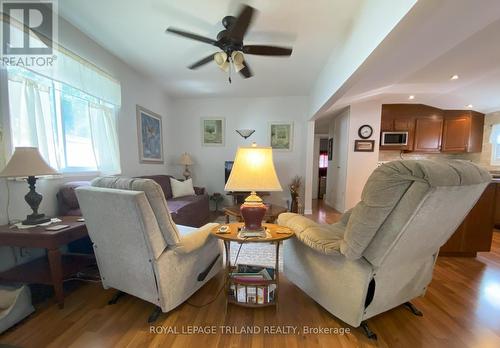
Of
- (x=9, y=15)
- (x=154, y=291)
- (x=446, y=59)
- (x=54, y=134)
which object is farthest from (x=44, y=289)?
(x=446, y=59)

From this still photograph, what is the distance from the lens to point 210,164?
184 inches

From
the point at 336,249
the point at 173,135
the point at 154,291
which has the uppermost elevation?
the point at 173,135

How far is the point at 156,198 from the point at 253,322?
1.09m

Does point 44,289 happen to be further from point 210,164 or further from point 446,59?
point 446,59

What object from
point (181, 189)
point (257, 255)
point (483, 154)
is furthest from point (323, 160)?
point (257, 255)

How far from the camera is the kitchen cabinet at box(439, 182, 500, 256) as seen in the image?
217 centimetres

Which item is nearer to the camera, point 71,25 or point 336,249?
point 336,249

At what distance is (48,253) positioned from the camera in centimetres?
139

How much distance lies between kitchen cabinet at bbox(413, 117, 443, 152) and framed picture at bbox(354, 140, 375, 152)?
1049 mm

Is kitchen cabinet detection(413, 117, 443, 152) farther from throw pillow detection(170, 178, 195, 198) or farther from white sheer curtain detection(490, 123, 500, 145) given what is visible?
throw pillow detection(170, 178, 195, 198)

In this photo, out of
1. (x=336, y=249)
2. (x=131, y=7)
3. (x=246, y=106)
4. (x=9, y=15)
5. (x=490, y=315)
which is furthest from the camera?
(x=246, y=106)

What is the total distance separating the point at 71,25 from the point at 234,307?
326 centimetres

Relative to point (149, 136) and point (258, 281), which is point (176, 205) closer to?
point (149, 136)

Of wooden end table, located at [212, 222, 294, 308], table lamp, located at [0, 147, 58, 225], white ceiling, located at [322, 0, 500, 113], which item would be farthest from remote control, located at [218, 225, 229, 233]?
white ceiling, located at [322, 0, 500, 113]
